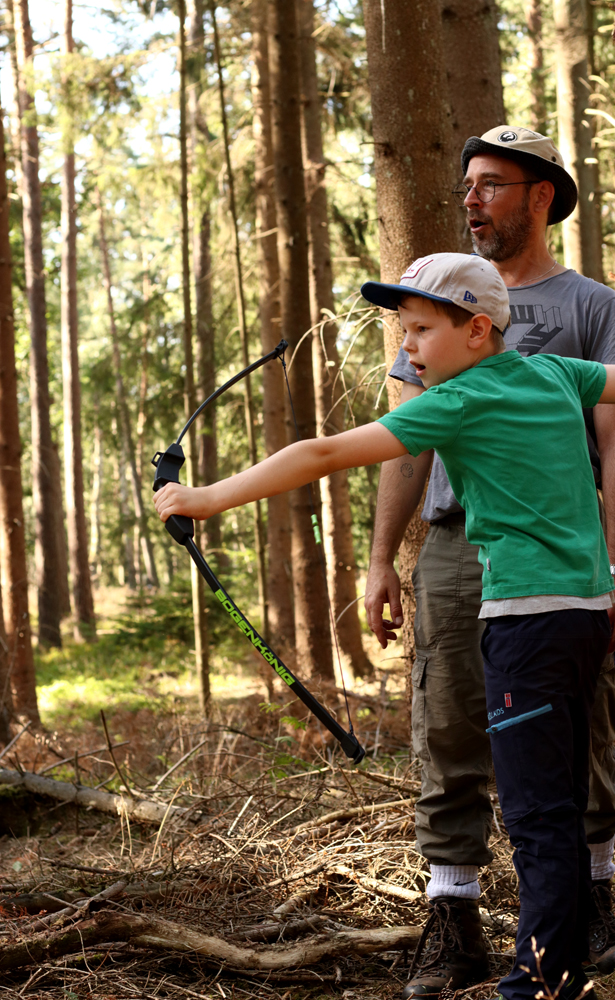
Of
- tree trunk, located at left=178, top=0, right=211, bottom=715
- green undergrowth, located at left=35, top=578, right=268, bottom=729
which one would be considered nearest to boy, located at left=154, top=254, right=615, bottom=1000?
tree trunk, located at left=178, top=0, right=211, bottom=715

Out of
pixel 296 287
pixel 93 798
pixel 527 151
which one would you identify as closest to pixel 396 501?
pixel 527 151

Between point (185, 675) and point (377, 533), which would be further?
point (185, 675)

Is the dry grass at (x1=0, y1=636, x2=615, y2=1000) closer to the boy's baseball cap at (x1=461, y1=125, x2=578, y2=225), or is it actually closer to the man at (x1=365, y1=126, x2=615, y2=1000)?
Result: the man at (x1=365, y1=126, x2=615, y2=1000)

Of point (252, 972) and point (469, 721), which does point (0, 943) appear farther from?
point (469, 721)

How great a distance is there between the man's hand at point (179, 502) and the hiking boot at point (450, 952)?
155 cm

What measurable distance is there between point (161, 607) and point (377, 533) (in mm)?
13481

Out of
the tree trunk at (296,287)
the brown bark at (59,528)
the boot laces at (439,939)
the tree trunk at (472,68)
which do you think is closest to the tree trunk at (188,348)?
the tree trunk at (296,287)

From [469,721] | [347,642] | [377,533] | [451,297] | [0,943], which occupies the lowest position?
[347,642]

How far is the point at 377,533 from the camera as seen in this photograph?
3.04 metres

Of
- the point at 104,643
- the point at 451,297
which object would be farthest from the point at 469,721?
the point at 104,643

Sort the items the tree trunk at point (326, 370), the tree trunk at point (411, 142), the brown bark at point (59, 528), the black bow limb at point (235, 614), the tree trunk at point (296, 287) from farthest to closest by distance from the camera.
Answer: the brown bark at point (59, 528)
the tree trunk at point (326, 370)
the tree trunk at point (296, 287)
the tree trunk at point (411, 142)
the black bow limb at point (235, 614)

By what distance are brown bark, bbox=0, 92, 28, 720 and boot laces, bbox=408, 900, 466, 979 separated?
676 cm

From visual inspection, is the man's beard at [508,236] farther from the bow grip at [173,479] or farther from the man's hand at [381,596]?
the bow grip at [173,479]

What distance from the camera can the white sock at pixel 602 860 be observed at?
296 cm
